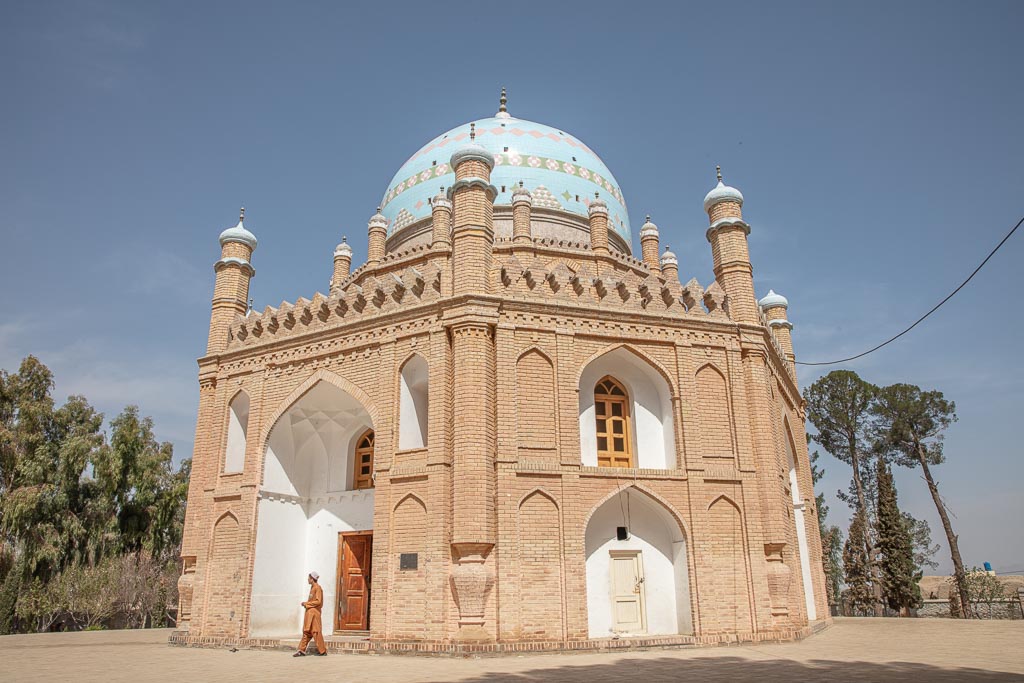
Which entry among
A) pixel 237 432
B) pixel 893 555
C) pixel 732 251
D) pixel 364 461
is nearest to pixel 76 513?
pixel 237 432

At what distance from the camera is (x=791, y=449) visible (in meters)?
18.2

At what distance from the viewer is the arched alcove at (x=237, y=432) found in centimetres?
1527

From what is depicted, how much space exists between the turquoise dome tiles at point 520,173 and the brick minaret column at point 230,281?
4.21 metres

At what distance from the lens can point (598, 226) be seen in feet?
60.2

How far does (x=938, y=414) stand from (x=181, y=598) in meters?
32.5

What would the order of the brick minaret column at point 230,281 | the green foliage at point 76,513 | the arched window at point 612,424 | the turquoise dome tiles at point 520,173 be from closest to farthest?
the arched window at point 612,424 < the brick minaret column at point 230,281 < the turquoise dome tiles at point 520,173 < the green foliage at point 76,513

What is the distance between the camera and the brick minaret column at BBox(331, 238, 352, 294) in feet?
67.1

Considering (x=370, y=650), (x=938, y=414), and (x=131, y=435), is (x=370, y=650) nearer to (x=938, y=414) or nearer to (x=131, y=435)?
(x=131, y=435)

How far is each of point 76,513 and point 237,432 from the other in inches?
462

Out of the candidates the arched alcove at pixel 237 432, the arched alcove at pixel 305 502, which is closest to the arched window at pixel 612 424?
the arched alcove at pixel 305 502

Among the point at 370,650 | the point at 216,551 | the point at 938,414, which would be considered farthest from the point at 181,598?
the point at 938,414

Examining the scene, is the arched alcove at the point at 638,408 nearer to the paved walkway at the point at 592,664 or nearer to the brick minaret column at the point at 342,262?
the paved walkway at the point at 592,664

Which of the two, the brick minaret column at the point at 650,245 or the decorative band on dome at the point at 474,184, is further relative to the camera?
the brick minaret column at the point at 650,245

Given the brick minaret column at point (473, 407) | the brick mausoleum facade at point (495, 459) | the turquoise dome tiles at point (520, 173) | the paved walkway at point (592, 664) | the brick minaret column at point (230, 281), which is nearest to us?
the paved walkway at point (592, 664)
